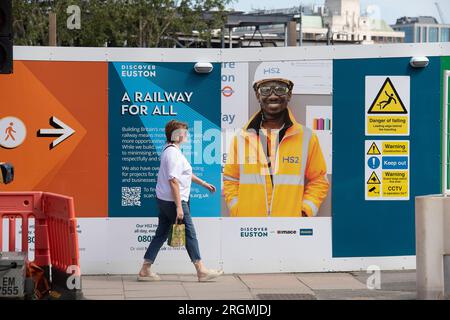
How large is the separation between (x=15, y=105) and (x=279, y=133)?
10.00ft

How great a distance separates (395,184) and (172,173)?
269 cm

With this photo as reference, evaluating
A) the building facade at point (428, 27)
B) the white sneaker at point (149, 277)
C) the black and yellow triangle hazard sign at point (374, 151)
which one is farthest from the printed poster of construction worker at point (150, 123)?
the building facade at point (428, 27)

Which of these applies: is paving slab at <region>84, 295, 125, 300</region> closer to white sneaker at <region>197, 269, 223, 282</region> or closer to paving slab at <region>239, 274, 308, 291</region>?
white sneaker at <region>197, 269, 223, 282</region>

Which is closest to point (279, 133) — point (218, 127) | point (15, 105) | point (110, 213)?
point (218, 127)

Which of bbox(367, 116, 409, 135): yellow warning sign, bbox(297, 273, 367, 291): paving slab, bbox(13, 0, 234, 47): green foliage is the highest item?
bbox(13, 0, 234, 47): green foliage

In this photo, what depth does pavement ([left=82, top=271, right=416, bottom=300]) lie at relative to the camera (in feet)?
32.0

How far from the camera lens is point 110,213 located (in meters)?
11.1

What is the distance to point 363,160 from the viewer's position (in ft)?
36.8

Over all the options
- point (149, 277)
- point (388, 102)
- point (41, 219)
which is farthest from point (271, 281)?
point (41, 219)

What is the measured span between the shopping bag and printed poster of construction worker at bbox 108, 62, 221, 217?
2.28 ft

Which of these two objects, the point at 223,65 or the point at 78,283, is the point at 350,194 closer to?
the point at 223,65

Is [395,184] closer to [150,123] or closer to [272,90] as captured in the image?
[272,90]

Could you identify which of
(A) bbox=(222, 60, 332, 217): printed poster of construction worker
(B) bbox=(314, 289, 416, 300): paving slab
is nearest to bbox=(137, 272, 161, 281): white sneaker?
(A) bbox=(222, 60, 332, 217): printed poster of construction worker

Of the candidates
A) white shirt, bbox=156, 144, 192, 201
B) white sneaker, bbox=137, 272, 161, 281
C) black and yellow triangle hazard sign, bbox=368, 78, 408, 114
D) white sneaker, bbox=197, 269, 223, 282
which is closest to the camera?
white shirt, bbox=156, 144, 192, 201
